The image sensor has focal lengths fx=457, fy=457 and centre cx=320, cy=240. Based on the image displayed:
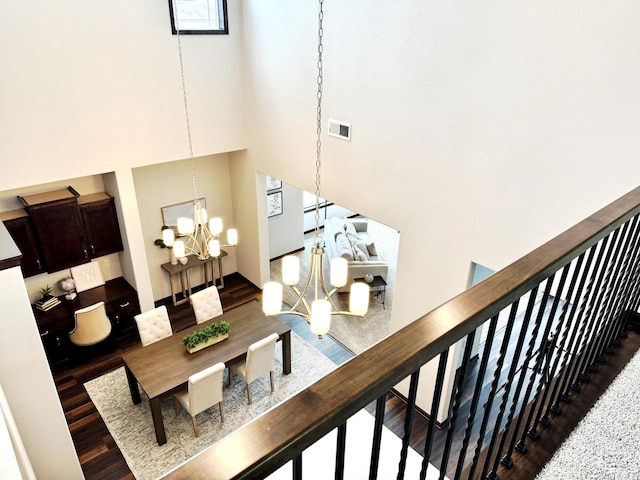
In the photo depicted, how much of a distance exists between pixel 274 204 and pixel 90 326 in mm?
3754

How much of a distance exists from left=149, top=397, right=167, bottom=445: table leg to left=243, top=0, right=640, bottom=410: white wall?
2780 millimetres

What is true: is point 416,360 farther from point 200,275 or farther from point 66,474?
point 200,275

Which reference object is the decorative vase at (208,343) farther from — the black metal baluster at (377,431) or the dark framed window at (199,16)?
the black metal baluster at (377,431)

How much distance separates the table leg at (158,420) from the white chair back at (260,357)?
101 centimetres

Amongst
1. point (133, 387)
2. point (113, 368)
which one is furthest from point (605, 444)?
point (113, 368)

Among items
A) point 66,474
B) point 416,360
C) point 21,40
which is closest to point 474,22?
point 416,360

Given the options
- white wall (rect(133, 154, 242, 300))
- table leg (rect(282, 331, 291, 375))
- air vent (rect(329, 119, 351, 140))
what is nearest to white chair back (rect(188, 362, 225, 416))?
table leg (rect(282, 331, 291, 375))

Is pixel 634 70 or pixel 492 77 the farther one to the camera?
pixel 492 77

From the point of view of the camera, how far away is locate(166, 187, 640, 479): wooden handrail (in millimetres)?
613

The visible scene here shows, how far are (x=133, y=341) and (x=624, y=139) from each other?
6320mm

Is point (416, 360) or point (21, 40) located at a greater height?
point (21, 40)

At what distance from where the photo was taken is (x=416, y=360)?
0.80 meters

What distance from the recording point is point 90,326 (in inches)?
230

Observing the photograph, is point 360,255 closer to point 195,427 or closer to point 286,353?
point 286,353
